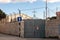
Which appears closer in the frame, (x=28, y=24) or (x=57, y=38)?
(x=57, y=38)

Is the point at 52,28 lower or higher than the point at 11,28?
higher

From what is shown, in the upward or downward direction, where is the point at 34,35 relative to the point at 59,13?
downward

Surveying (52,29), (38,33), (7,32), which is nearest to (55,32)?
(52,29)

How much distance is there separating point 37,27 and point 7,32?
10950mm

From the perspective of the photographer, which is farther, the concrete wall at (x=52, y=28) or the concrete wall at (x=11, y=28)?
the concrete wall at (x=11, y=28)

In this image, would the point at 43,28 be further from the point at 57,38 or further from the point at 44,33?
the point at 57,38

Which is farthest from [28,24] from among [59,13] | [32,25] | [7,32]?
[7,32]

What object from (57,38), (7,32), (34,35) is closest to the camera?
(57,38)

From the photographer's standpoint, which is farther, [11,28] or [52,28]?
[11,28]

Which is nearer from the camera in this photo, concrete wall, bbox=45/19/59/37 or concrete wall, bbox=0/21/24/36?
concrete wall, bbox=45/19/59/37

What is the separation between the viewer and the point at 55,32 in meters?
31.1

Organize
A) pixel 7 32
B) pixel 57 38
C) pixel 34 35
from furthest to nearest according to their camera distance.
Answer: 1. pixel 7 32
2. pixel 34 35
3. pixel 57 38

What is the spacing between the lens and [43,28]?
3234cm

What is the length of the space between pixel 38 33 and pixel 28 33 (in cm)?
167
